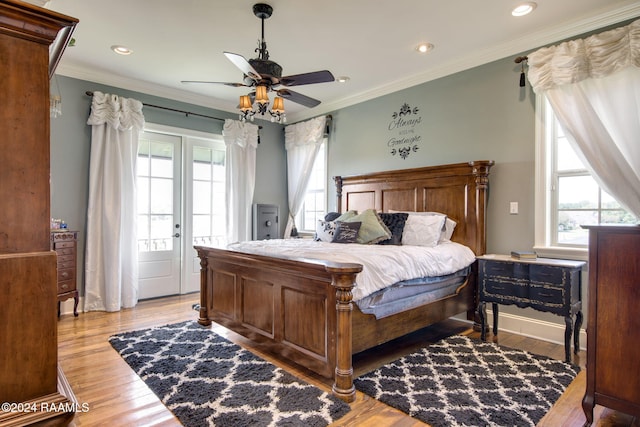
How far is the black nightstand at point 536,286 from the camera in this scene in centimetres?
276

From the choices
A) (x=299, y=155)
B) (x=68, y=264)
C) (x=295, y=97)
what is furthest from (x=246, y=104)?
(x=299, y=155)

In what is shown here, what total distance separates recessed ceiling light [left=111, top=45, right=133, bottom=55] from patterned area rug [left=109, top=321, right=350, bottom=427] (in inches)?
108

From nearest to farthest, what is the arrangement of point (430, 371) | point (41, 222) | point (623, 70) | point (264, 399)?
1. point (41, 222)
2. point (264, 399)
3. point (430, 371)
4. point (623, 70)

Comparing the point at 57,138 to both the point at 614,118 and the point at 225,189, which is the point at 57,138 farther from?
the point at 614,118

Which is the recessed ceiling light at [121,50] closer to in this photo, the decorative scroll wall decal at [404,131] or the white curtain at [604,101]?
the decorative scroll wall decal at [404,131]

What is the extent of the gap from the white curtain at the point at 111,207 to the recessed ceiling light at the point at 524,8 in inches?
161

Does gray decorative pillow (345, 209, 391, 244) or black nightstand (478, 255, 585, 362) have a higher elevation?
gray decorative pillow (345, 209, 391, 244)

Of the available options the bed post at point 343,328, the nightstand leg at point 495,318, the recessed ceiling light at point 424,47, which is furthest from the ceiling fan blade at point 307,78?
the nightstand leg at point 495,318

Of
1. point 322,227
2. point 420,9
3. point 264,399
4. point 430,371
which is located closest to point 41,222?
A: point 264,399

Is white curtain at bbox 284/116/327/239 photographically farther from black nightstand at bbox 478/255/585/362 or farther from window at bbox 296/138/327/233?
black nightstand at bbox 478/255/585/362

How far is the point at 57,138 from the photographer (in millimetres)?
4004

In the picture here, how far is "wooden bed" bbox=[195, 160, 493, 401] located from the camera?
224cm

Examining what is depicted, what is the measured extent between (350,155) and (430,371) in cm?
321

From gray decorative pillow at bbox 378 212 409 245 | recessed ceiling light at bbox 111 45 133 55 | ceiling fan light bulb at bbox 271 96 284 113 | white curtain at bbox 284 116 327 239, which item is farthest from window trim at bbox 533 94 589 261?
recessed ceiling light at bbox 111 45 133 55
